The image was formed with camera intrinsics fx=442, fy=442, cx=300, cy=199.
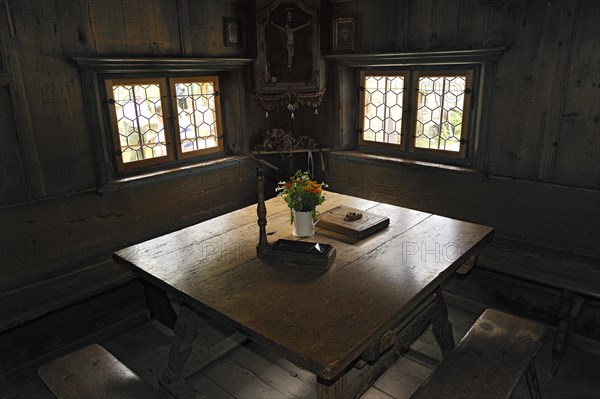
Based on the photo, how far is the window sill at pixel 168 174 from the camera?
10.8 ft

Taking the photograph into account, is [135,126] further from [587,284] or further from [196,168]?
[587,284]

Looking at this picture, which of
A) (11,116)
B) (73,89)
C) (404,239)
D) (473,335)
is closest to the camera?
(473,335)

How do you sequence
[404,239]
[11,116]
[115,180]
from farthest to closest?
[115,180] < [11,116] < [404,239]

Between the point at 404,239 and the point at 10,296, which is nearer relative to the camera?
the point at 404,239

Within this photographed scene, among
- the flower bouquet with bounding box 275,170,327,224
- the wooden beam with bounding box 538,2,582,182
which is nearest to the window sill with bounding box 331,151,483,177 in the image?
the wooden beam with bounding box 538,2,582,182

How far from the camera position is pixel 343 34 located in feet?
13.1

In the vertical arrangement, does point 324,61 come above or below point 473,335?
above

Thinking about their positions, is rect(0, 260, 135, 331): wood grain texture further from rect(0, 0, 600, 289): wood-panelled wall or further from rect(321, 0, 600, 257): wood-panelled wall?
rect(321, 0, 600, 257): wood-panelled wall

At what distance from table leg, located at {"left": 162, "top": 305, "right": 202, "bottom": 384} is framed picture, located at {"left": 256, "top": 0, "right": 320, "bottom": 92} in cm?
226

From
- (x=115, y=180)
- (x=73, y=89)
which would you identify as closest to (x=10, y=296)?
(x=115, y=180)

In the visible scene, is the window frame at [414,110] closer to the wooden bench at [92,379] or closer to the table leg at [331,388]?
the table leg at [331,388]

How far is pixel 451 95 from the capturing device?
361 cm

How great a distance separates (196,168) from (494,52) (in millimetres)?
2502

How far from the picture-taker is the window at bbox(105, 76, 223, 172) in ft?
11.1
